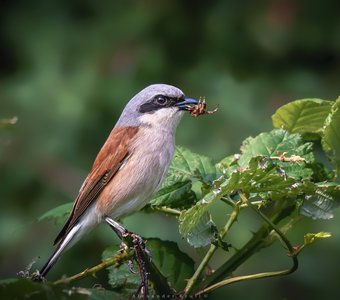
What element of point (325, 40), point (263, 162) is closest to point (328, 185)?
point (263, 162)

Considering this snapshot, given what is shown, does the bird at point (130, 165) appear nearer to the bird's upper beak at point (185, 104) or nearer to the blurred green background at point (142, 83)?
the bird's upper beak at point (185, 104)

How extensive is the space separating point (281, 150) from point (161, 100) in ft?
4.66

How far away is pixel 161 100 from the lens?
13.1 feet

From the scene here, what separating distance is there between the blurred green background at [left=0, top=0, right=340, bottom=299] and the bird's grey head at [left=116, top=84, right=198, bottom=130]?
165cm

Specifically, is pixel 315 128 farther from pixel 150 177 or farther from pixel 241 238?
pixel 241 238

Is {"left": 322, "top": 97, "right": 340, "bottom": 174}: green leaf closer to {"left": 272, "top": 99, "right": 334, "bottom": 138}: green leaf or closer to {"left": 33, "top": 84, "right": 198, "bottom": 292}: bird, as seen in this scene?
{"left": 272, "top": 99, "right": 334, "bottom": 138}: green leaf

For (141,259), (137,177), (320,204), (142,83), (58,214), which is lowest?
(142,83)

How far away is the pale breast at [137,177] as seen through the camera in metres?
3.55

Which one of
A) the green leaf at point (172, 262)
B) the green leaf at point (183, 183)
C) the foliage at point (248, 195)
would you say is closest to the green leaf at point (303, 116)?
the foliage at point (248, 195)

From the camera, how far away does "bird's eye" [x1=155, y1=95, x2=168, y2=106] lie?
400cm

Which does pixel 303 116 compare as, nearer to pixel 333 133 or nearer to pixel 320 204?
pixel 333 133

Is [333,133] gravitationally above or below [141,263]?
above

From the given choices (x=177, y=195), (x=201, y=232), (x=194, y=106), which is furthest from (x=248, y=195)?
(x=194, y=106)

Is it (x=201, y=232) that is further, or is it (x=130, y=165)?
(x=130, y=165)
